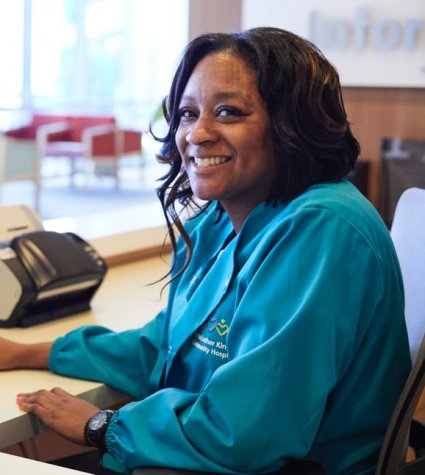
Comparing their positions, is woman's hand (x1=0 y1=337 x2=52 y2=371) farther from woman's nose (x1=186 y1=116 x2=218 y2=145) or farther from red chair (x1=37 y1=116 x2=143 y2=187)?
red chair (x1=37 y1=116 x2=143 y2=187)

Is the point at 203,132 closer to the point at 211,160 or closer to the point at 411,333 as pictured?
the point at 211,160

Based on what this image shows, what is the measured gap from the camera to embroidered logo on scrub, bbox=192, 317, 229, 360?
1.44 m

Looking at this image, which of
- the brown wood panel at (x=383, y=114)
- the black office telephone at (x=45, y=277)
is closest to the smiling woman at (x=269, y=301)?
the black office telephone at (x=45, y=277)

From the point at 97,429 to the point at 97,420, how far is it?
0.02 metres

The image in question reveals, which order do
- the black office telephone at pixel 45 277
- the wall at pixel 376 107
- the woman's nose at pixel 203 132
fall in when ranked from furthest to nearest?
the wall at pixel 376 107, the black office telephone at pixel 45 277, the woman's nose at pixel 203 132

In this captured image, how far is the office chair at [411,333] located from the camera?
Result: 49.6 inches

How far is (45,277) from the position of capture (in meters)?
2.00

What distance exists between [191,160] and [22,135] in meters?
8.67

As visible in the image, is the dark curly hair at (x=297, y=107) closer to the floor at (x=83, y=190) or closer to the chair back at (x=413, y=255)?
the chair back at (x=413, y=255)

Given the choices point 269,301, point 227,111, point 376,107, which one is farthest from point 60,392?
point 376,107

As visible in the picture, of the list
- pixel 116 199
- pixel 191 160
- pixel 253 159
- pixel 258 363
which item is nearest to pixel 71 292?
pixel 191 160

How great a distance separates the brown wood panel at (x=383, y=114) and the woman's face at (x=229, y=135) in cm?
385

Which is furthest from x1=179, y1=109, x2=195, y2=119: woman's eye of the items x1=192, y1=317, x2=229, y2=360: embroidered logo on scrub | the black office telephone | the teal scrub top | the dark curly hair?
the black office telephone

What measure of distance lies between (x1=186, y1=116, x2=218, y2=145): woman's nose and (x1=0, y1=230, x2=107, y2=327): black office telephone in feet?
2.10
